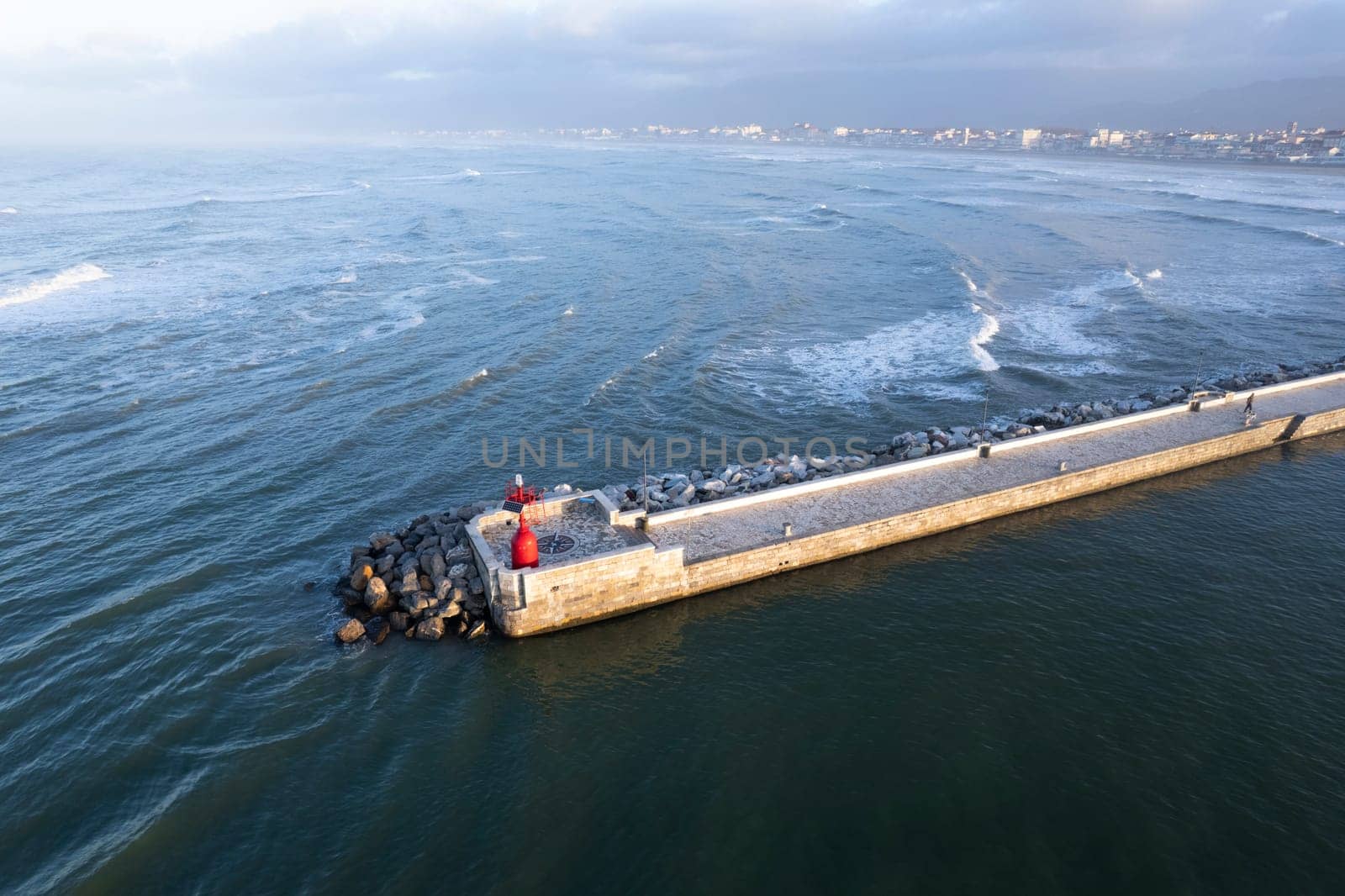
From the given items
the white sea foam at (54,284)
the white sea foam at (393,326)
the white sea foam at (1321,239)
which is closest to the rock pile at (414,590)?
the white sea foam at (393,326)

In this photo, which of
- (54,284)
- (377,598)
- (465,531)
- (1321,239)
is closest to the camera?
(377,598)

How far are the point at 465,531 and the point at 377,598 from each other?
10.6 feet

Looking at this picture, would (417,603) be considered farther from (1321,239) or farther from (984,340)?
(1321,239)

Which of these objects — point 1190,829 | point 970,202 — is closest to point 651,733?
point 1190,829

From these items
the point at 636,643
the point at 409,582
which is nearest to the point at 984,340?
the point at 636,643

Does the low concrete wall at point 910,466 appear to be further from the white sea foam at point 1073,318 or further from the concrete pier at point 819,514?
the white sea foam at point 1073,318

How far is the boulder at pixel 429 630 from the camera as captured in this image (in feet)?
65.9

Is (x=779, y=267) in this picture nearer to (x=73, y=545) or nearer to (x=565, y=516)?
(x=565, y=516)

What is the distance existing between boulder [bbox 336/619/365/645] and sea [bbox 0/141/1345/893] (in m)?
0.38

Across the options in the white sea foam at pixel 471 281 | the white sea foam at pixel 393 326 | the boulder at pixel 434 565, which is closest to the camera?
the boulder at pixel 434 565

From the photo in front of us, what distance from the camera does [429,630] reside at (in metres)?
20.1

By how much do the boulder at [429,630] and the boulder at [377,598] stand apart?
1444 mm

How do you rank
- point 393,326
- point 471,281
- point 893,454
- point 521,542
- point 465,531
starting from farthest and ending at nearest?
1. point 471,281
2. point 393,326
3. point 893,454
4. point 465,531
5. point 521,542

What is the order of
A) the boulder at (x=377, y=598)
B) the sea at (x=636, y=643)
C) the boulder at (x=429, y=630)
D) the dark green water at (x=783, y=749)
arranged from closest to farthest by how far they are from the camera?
the dark green water at (x=783, y=749), the sea at (x=636, y=643), the boulder at (x=429, y=630), the boulder at (x=377, y=598)
